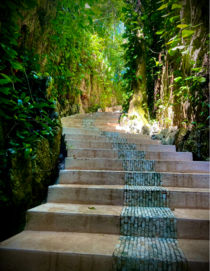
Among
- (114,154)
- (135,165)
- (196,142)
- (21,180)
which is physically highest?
(196,142)

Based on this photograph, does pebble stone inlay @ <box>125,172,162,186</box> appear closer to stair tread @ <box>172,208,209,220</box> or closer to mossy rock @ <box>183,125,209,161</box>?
stair tread @ <box>172,208,209,220</box>

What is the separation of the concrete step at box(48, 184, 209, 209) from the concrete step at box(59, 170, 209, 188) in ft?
0.69

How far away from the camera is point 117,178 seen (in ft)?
7.00

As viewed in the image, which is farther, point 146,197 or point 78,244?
point 146,197

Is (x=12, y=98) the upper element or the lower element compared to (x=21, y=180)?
upper

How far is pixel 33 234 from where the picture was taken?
148 cm

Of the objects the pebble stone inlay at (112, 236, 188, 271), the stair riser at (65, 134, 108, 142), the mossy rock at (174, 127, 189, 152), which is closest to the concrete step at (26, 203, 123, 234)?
the pebble stone inlay at (112, 236, 188, 271)

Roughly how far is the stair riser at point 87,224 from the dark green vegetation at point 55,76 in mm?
393

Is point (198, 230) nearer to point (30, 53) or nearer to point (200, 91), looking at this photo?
point (200, 91)

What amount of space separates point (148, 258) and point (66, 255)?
572mm

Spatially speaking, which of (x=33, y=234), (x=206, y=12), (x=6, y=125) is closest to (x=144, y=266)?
(x=33, y=234)

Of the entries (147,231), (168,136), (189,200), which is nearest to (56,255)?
(147,231)

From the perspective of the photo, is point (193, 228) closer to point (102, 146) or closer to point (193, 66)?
point (102, 146)

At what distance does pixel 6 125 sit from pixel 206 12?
3202 millimetres
